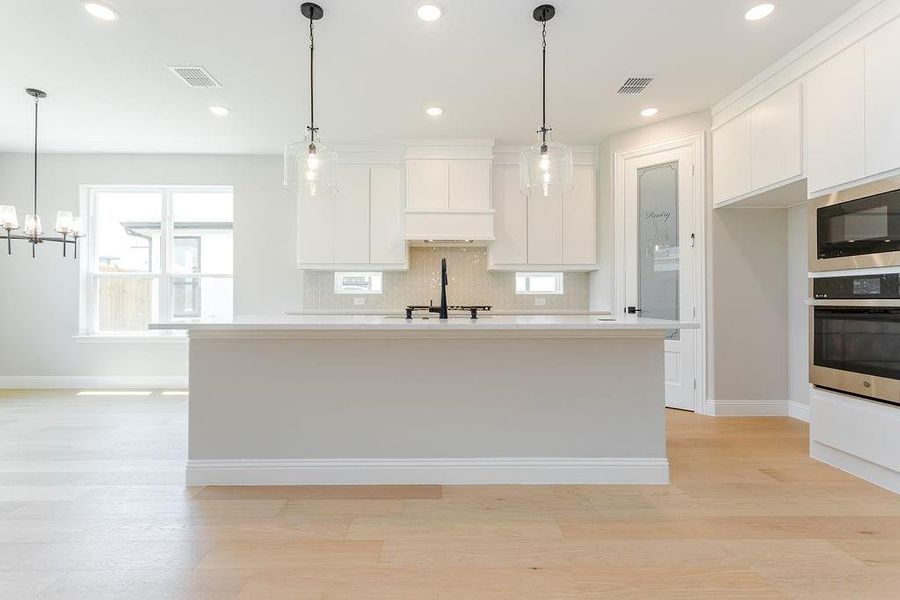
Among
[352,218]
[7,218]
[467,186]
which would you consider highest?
[467,186]

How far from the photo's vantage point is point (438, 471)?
255cm

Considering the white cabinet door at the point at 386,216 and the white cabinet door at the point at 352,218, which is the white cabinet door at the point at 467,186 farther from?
the white cabinet door at the point at 352,218

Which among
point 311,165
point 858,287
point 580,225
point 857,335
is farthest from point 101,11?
point 857,335

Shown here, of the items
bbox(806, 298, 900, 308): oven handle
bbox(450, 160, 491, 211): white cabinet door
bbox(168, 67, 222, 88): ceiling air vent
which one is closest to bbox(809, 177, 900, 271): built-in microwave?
bbox(806, 298, 900, 308): oven handle

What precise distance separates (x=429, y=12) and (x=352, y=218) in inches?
103

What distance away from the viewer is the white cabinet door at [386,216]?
4973mm

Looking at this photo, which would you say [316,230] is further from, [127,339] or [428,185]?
[127,339]

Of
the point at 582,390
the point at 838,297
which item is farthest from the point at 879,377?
the point at 582,390

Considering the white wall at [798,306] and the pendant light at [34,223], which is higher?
the pendant light at [34,223]

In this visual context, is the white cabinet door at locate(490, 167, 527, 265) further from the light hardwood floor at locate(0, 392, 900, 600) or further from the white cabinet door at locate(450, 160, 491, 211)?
the light hardwood floor at locate(0, 392, 900, 600)

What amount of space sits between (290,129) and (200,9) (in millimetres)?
1838

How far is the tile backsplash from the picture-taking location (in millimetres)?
5293

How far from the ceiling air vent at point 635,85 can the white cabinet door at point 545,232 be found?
1.44 metres

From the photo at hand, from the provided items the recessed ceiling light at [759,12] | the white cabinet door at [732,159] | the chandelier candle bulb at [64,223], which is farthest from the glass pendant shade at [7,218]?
the white cabinet door at [732,159]
